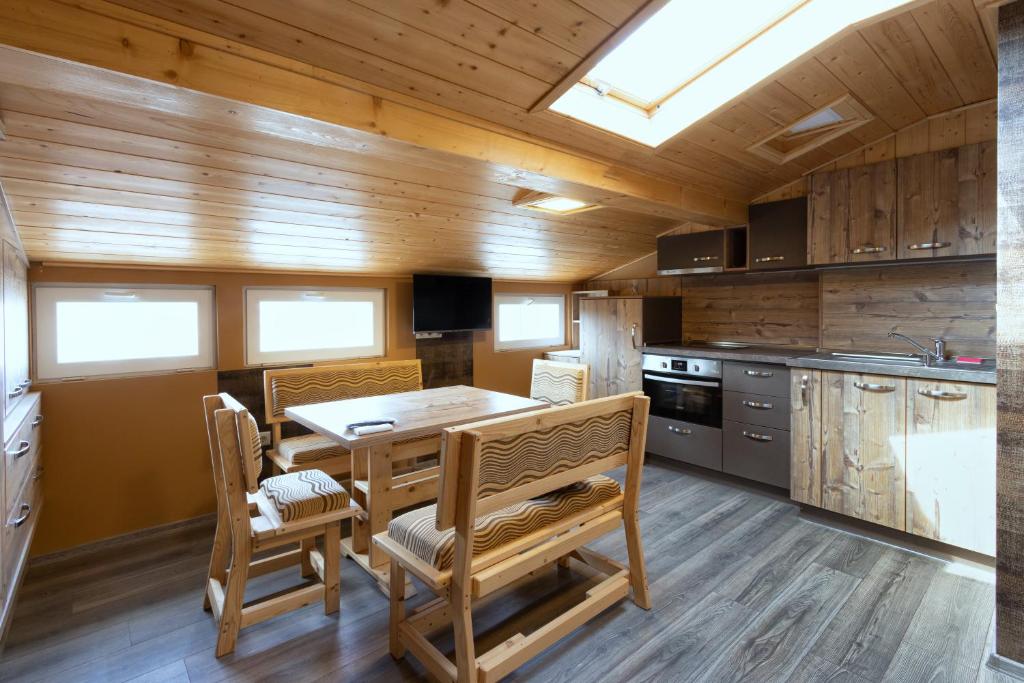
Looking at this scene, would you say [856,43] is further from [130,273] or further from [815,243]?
[130,273]

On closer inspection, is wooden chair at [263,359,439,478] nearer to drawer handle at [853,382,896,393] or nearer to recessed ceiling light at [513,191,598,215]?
recessed ceiling light at [513,191,598,215]

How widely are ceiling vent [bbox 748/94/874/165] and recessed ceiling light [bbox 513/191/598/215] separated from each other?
1017 mm

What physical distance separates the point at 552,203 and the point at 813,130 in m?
1.62

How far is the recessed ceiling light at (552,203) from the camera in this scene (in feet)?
9.67

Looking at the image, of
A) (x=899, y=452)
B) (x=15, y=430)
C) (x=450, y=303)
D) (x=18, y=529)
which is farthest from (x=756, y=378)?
(x=18, y=529)

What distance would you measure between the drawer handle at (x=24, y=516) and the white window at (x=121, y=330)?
80 cm

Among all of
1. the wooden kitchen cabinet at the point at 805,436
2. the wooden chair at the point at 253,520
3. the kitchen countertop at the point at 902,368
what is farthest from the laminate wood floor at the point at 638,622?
the kitchen countertop at the point at 902,368

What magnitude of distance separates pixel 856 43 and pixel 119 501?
4443 millimetres

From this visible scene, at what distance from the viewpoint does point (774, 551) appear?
108 inches

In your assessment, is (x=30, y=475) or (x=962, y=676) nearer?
(x=962, y=676)

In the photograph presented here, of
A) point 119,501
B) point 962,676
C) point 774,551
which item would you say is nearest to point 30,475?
point 119,501

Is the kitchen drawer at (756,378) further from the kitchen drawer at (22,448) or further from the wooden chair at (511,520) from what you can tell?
the kitchen drawer at (22,448)

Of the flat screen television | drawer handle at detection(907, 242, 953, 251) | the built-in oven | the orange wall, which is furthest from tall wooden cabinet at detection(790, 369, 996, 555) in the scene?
the orange wall

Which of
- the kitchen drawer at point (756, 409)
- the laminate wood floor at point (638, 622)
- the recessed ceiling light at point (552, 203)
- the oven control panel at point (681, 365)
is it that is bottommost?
the laminate wood floor at point (638, 622)
